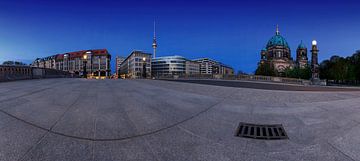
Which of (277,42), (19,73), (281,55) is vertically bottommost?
(19,73)

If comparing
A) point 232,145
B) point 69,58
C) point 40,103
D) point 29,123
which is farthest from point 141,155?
point 69,58

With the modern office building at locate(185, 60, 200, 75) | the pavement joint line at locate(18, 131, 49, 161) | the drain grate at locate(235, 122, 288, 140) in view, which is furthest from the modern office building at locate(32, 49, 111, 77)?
the drain grate at locate(235, 122, 288, 140)

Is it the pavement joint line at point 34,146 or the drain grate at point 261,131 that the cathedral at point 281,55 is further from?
the pavement joint line at point 34,146

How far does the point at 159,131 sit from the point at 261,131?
2272 millimetres

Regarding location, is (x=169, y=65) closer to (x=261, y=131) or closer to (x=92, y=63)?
(x=92, y=63)

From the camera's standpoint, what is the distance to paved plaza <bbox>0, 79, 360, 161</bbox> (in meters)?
3.36

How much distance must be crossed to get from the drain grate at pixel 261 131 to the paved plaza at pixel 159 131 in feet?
0.49

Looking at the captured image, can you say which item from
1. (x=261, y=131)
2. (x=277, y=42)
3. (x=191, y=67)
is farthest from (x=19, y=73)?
(x=277, y=42)

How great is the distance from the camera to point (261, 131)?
15.1 feet

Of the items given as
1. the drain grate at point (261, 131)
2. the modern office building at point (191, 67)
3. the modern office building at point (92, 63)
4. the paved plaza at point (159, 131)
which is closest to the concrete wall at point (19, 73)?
the paved plaza at point (159, 131)

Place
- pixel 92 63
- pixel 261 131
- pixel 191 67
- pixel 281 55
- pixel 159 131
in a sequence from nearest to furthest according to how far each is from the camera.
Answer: pixel 159 131 → pixel 261 131 → pixel 281 55 → pixel 92 63 → pixel 191 67

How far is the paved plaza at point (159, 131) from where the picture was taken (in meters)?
3.36

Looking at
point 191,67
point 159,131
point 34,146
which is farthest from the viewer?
point 191,67

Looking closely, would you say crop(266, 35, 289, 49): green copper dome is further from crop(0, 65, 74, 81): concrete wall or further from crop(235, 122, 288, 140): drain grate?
crop(235, 122, 288, 140): drain grate
